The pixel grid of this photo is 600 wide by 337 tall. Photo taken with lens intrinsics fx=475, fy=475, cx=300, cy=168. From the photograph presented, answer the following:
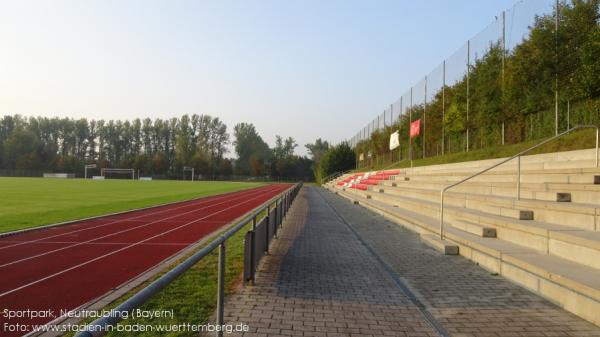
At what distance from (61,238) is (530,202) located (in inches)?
403

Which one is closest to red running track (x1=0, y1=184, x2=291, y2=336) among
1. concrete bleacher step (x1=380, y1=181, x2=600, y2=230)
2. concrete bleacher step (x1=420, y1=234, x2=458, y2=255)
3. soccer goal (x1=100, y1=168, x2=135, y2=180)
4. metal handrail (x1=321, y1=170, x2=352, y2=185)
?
concrete bleacher step (x1=420, y1=234, x2=458, y2=255)

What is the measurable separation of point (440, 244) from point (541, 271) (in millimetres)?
3467

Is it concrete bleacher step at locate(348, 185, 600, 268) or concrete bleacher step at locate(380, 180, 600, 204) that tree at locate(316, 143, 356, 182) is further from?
concrete bleacher step at locate(348, 185, 600, 268)

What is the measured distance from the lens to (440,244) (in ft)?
30.5

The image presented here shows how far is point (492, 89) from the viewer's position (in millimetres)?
22234

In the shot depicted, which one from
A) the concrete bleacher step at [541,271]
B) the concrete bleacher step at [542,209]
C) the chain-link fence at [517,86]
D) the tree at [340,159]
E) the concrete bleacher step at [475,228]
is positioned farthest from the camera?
the tree at [340,159]

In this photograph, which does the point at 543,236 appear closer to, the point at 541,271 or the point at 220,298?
the point at 541,271

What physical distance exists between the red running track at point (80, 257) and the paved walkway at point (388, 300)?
2.15m

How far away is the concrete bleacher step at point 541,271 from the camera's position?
4.89m

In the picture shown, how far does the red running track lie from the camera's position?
6.00 metres

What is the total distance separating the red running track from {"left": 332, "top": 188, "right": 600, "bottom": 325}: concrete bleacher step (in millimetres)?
5514

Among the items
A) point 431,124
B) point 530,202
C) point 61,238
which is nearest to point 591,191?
point 530,202

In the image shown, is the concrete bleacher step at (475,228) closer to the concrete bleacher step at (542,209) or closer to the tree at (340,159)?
the concrete bleacher step at (542,209)

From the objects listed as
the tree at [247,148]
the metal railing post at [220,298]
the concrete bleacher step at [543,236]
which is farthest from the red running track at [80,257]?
the tree at [247,148]
